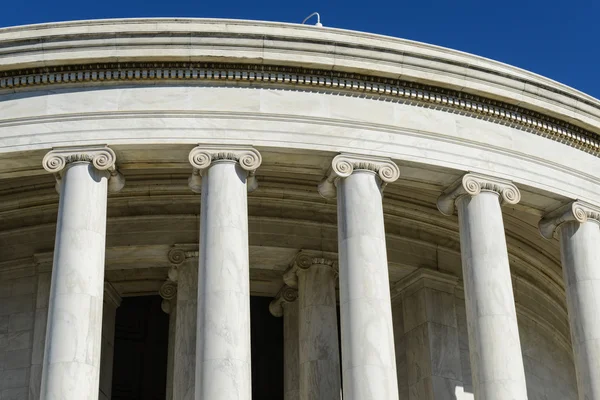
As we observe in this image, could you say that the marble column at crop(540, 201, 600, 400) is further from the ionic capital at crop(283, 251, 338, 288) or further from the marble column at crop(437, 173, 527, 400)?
the ionic capital at crop(283, 251, 338, 288)

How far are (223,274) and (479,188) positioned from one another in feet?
46.4

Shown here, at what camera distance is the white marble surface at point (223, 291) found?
46.8 metres

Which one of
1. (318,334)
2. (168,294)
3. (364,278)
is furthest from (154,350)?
(364,278)

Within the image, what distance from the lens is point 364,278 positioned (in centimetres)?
5031

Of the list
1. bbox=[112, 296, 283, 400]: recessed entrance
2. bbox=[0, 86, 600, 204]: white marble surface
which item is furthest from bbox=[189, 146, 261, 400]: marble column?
bbox=[112, 296, 283, 400]: recessed entrance

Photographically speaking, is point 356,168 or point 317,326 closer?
point 356,168

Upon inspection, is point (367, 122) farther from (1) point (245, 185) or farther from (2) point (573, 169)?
(2) point (573, 169)

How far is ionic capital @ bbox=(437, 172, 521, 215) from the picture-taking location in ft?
180

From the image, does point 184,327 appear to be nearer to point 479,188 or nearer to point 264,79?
point 264,79

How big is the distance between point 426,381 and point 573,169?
14.2 m

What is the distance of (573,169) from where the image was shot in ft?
193

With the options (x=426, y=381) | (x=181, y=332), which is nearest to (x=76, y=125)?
(x=181, y=332)

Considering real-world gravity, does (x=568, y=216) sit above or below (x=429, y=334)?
above

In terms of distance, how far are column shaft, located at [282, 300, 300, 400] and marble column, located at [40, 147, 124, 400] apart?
16006 mm
